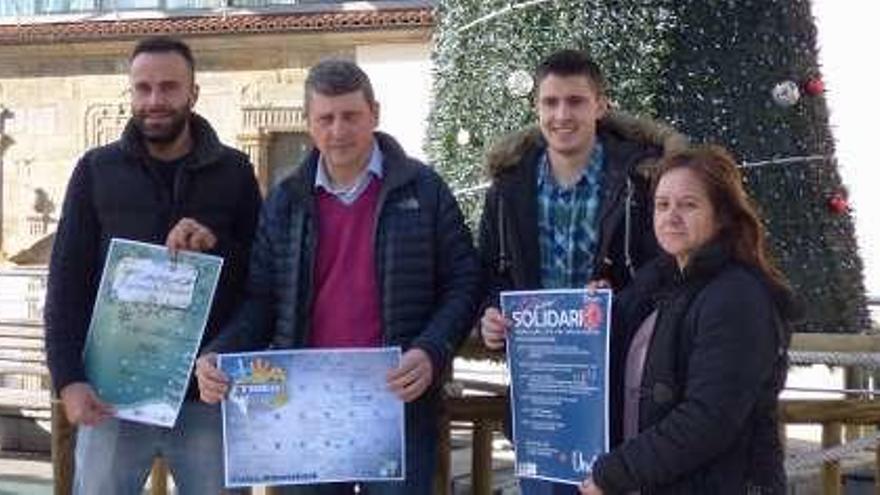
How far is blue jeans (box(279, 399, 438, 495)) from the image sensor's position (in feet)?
10.9

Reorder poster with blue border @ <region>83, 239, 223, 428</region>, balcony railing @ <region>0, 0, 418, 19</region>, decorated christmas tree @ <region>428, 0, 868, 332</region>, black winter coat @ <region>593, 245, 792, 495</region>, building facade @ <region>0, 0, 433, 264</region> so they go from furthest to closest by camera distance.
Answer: balcony railing @ <region>0, 0, 418, 19</region>, building facade @ <region>0, 0, 433, 264</region>, decorated christmas tree @ <region>428, 0, 868, 332</region>, poster with blue border @ <region>83, 239, 223, 428</region>, black winter coat @ <region>593, 245, 792, 495</region>

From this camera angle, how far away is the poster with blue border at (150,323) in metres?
3.44

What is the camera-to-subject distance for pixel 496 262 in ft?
11.1

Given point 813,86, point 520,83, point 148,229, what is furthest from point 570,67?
point 813,86

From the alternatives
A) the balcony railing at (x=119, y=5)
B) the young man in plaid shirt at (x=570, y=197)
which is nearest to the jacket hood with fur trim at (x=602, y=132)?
the young man in plaid shirt at (x=570, y=197)

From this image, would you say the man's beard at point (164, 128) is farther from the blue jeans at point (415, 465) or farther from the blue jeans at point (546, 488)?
the blue jeans at point (546, 488)

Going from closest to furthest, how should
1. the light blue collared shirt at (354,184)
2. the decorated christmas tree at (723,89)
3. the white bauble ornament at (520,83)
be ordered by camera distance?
the light blue collared shirt at (354,184), the decorated christmas tree at (723,89), the white bauble ornament at (520,83)

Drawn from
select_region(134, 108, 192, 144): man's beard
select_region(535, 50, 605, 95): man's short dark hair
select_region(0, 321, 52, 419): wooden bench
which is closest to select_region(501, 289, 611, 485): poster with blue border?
select_region(535, 50, 605, 95): man's short dark hair

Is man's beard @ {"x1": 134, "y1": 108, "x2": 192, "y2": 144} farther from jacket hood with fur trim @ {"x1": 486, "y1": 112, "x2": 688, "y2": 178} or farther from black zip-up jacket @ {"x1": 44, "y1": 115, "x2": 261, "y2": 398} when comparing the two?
jacket hood with fur trim @ {"x1": 486, "y1": 112, "x2": 688, "y2": 178}

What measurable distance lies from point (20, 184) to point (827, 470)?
56.8 feet

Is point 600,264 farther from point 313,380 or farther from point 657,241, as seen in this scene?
point 313,380

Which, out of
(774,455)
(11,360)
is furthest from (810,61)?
(11,360)

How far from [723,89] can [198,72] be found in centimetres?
1427

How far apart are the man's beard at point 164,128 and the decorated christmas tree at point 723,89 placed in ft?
5.28
